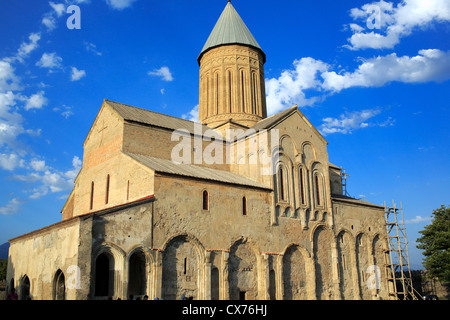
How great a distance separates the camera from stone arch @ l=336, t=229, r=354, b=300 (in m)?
24.2

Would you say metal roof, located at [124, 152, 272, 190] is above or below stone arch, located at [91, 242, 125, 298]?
above

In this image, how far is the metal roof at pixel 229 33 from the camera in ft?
97.5

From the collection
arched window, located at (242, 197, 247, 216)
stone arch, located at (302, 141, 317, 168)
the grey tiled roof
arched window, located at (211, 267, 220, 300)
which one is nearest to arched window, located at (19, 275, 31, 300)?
arched window, located at (211, 267, 220, 300)

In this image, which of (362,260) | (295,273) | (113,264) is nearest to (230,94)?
(295,273)

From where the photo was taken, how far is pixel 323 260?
23.6m

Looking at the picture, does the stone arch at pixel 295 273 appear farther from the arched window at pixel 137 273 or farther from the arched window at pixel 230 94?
the arched window at pixel 230 94

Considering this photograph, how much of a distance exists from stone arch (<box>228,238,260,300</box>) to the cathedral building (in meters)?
0.06

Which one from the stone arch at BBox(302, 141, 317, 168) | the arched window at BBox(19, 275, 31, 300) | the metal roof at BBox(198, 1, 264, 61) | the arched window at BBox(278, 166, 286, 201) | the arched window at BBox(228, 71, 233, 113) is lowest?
the arched window at BBox(19, 275, 31, 300)

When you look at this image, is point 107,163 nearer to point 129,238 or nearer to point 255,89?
point 129,238

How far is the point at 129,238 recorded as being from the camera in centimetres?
1609

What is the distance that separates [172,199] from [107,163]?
5.86m

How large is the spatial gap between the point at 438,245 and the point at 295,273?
13.0 metres

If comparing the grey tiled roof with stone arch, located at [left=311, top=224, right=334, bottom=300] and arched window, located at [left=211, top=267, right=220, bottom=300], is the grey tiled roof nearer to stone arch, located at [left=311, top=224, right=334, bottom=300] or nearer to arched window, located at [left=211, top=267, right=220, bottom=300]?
arched window, located at [left=211, top=267, right=220, bottom=300]

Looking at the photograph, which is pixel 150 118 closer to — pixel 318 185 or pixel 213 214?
pixel 213 214
